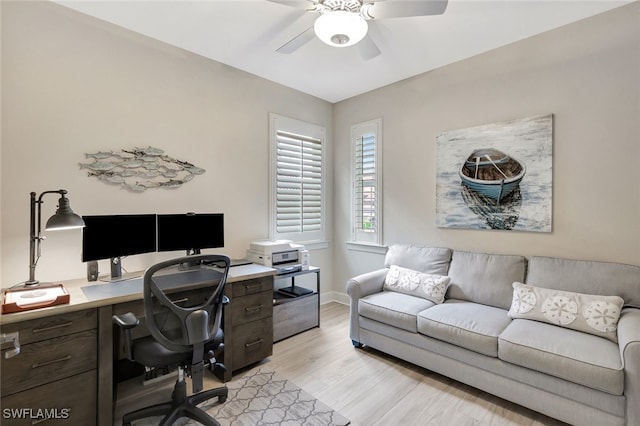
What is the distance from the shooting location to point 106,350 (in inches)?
71.8

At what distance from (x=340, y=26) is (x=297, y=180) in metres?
2.19

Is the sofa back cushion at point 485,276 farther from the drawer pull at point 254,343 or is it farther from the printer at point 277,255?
the drawer pull at point 254,343

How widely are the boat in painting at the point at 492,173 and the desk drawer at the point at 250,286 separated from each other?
2.14 metres

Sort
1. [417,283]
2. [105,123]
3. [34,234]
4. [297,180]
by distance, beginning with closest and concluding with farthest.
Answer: [34,234] < [105,123] < [417,283] < [297,180]

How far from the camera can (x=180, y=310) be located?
1687 mm

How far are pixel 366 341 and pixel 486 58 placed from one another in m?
2.90

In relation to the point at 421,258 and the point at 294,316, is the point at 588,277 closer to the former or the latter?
the point at 421,258

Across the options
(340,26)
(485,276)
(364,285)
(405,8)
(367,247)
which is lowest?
(364,285)

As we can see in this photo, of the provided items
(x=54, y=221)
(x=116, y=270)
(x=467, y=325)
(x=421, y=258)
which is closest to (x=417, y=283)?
(x=421, y=258)

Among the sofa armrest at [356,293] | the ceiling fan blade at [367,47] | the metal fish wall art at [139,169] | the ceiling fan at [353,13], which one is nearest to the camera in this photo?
the ceiling fan at [353,13]

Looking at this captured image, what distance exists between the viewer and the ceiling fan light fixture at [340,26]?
177 cm

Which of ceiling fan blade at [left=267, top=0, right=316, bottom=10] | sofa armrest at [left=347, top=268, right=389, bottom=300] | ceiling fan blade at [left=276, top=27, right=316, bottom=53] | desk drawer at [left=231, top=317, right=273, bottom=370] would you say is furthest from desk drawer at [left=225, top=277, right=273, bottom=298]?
ceiling fan blade at [left=267, top=0, right=316, bottom=10]

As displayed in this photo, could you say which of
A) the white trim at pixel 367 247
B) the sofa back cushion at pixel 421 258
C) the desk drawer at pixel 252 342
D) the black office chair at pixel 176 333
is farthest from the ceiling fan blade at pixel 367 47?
the desk drawer at pixel 252 342

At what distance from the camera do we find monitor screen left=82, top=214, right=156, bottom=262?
6.92 ft
